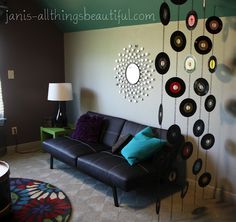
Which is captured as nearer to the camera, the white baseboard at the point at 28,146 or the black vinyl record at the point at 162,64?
the black vinyl record at the point at 162,64

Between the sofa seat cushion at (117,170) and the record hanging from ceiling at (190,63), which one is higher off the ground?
the record hanging from ceiling at (190,63)

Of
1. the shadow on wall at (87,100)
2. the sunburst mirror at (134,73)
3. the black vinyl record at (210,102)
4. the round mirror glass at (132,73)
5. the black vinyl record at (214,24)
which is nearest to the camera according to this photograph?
the black vinyl record at (214,24)

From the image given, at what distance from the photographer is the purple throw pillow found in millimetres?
3688

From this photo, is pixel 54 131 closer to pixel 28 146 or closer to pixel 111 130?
pixel 28 146

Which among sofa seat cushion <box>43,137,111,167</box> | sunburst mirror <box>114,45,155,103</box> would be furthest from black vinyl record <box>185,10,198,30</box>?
sofa seat cushion <box>43,137,111,167</box>

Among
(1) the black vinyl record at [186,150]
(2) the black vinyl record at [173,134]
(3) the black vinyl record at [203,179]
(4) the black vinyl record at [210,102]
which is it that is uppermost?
(4) the black vinyl record at [210,102]

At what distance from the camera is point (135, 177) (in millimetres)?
2666

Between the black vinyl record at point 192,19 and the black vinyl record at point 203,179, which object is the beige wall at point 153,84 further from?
the black vinyl record at point 192,19

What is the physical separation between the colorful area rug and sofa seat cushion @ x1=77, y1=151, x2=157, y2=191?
41 centimetres

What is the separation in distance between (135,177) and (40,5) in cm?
314

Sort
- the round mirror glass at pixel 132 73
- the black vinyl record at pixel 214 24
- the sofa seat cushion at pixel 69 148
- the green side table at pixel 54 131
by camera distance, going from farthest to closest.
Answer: the green side table at pixel 54 131
the round mirror glass at pixel 132 73
the sofa seat cushion at pixel 69 148
the black vinyl record at pixel 214 24

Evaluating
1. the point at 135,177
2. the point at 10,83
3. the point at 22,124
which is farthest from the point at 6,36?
the point at 135,177

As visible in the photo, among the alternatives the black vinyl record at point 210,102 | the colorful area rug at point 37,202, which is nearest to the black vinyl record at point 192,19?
the black vinyl record at point 210,102

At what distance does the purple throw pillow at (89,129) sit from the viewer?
3.69m
